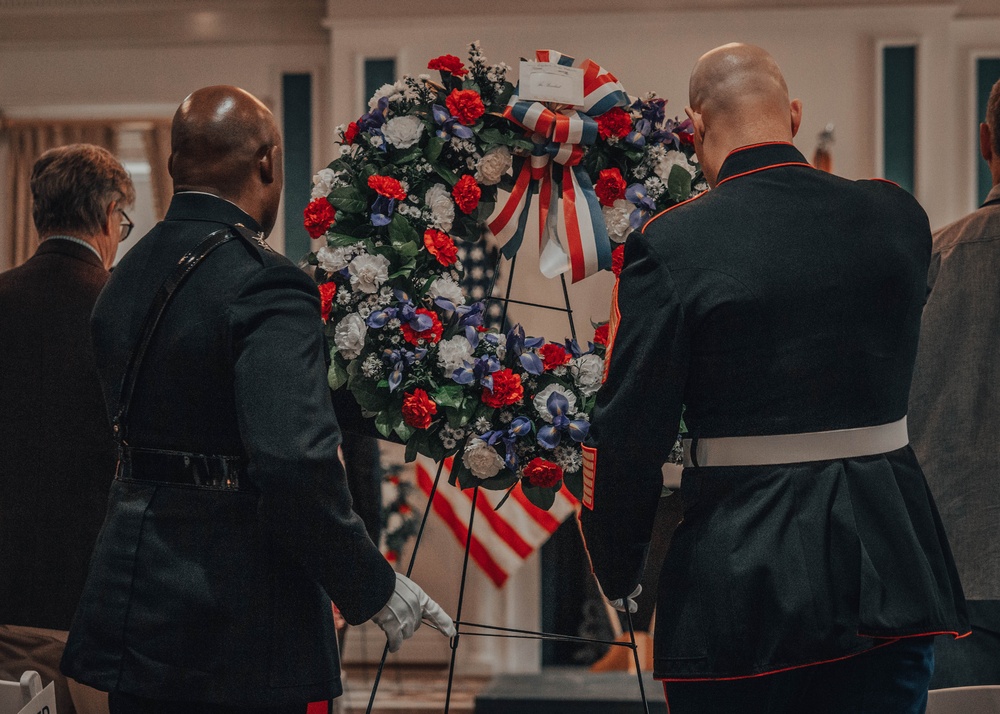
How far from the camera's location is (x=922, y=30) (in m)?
4.93

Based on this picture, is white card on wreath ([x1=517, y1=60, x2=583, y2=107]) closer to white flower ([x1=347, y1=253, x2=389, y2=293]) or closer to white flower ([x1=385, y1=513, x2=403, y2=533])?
white flower ([x1=347, y1=253, x2=389, y2=293])

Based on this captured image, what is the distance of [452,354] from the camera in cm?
204

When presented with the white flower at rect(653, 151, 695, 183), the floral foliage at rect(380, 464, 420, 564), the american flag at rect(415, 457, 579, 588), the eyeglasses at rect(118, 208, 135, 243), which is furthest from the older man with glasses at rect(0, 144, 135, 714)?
the floral foliage at rect(380, 464, 420, 564)

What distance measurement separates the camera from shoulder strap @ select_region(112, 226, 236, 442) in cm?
152

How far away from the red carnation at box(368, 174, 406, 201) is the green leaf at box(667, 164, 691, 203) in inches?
21.7

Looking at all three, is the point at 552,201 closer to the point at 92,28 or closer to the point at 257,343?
the point at 257,343

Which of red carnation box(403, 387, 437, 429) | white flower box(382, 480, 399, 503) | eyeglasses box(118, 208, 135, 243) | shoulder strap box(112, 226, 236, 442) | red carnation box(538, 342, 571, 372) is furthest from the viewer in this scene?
white flower box(382, 480, 399, 503)

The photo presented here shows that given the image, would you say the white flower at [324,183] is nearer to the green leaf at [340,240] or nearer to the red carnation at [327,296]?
the green leaf at [340,240]

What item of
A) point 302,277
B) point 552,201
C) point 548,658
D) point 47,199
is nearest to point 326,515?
point 302,277

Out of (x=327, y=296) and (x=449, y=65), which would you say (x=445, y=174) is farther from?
(x=327, y=296)

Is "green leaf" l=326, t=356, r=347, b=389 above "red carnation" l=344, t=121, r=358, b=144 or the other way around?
the other way around

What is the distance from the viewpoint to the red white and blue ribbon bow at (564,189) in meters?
2.14

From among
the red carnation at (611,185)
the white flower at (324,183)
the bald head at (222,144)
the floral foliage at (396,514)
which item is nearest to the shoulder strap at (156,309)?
the bald head at (222,144)

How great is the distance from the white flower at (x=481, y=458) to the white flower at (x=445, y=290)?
0.28m
